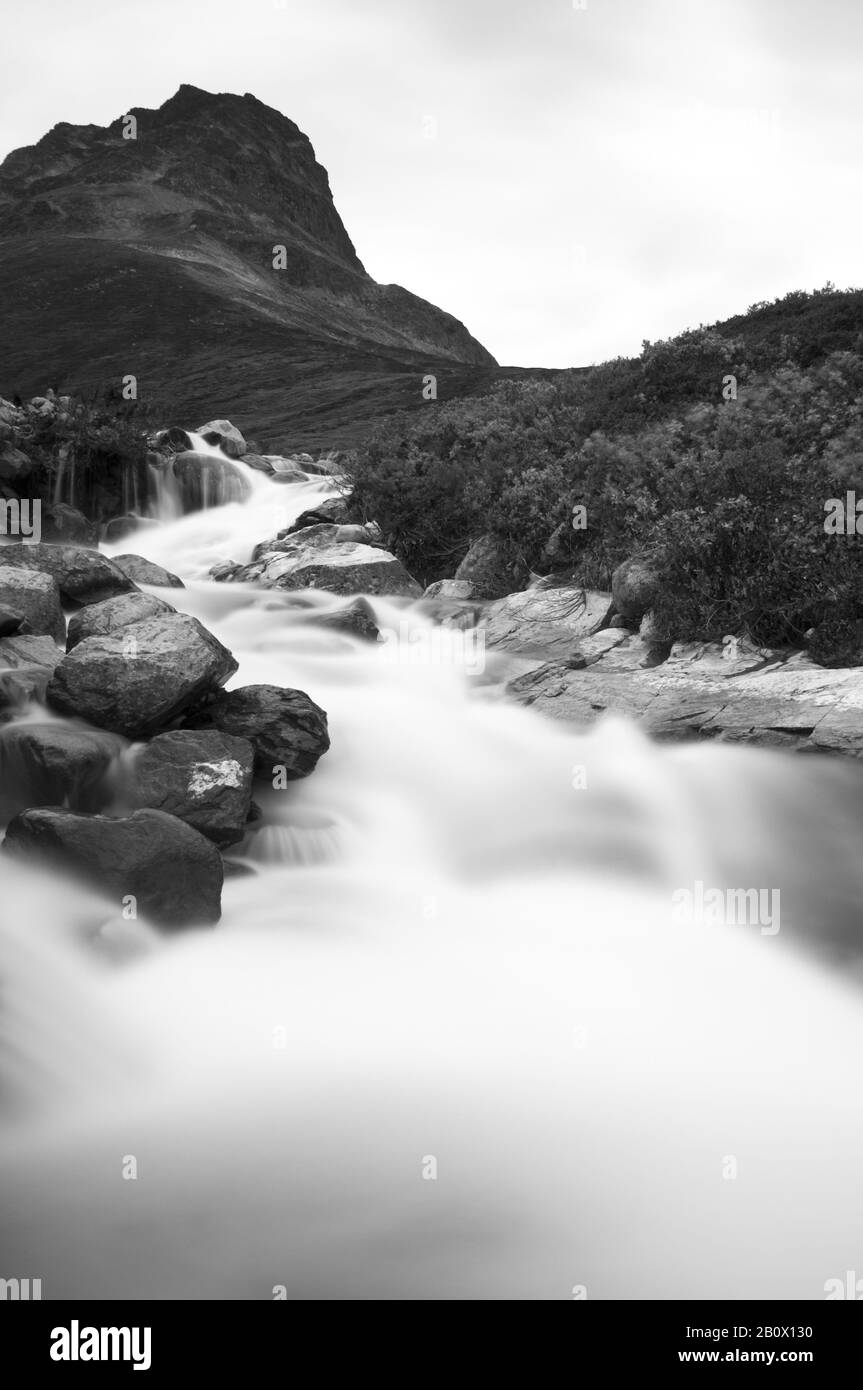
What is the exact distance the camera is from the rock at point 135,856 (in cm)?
698

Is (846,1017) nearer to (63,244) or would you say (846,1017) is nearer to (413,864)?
(413,864)

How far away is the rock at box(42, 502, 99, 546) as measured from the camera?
17.4 meters

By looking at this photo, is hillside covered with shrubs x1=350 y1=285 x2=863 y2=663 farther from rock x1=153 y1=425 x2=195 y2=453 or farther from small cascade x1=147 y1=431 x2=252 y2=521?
rock x1=153 y1=425 x2=195 y2=453

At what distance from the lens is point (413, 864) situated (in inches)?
348

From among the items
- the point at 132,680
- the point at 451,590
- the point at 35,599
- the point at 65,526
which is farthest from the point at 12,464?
the point at 132,680

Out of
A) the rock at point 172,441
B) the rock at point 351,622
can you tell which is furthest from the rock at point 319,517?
the rock at point 351,622

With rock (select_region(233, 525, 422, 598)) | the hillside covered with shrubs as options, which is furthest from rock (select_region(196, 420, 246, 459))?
rock (select_region(233, 525, 422, 598))

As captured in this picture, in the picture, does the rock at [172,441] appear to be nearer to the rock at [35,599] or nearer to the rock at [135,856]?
the rock at [35,599]

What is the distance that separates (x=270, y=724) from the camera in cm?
951

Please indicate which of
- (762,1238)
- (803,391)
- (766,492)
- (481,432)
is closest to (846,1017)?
(762,1238)

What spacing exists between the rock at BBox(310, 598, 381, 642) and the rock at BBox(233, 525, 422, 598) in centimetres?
172

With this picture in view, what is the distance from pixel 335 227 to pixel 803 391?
137 m

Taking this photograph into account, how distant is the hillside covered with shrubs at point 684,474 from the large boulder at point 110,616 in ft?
19.3

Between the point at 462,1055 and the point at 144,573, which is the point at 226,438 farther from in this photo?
the point at 462,1055
